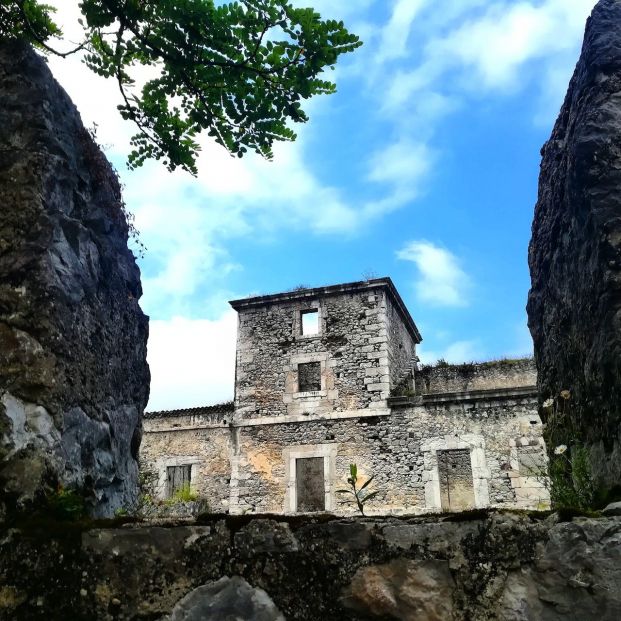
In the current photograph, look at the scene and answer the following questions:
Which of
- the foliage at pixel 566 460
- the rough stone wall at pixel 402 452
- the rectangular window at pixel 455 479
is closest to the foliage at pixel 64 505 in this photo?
the foliage at pixel 566 460

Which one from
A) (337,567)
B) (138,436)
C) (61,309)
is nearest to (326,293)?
(138,436)

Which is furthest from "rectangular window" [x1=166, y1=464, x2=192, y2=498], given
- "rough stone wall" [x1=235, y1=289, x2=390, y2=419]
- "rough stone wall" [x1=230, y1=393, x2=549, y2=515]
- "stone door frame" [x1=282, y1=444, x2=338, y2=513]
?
"stone door frame" [x1=282, y1=444, x2=338, y2=513]

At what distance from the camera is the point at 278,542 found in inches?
78.7

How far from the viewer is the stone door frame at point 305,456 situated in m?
15.1

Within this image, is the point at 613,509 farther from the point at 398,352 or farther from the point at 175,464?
the point at 175,464

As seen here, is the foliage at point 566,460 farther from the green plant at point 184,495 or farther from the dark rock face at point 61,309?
the green plant at point 184,495

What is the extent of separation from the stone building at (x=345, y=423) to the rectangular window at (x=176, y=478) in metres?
0.03

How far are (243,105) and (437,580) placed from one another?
276 centimetres

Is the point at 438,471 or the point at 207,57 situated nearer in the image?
the point at 207,57

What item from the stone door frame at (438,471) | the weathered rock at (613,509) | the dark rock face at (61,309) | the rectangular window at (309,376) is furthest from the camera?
the rectangular window at (309,376)

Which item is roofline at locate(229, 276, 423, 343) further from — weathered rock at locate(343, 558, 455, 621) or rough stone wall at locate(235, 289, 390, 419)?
weathered rock at locate(343, 558, 455, 621)

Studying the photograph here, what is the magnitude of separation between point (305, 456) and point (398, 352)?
3970 millimetres

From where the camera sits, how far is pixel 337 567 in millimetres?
1932

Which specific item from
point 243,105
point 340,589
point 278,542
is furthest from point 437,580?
point 243,105
